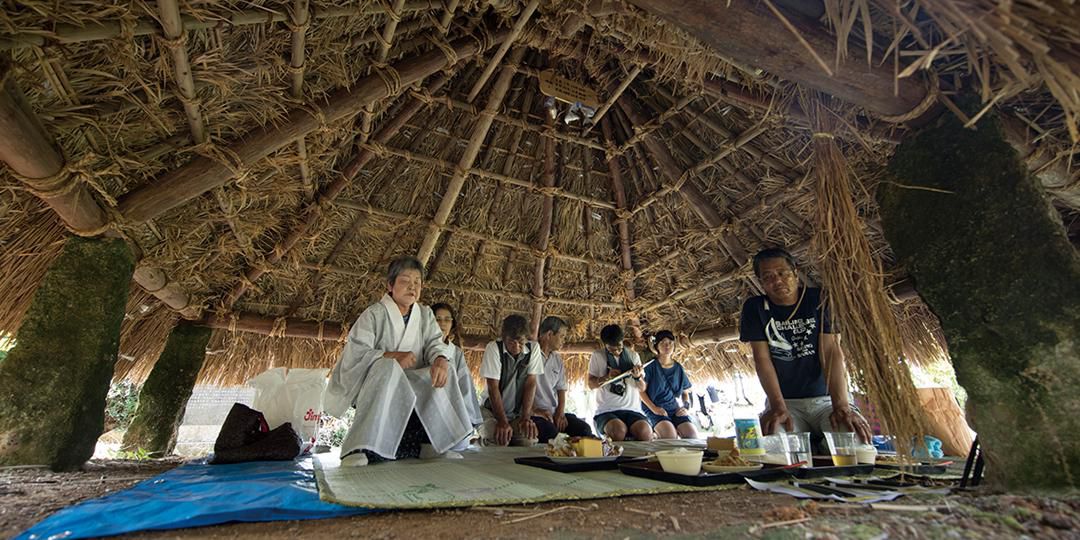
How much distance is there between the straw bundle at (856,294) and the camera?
59.7 inches

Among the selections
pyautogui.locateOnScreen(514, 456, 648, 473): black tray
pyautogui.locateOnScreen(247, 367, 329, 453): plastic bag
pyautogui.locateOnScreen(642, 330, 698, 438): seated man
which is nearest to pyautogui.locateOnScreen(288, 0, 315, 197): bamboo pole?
pyautogui.locateOnScreen(247, 367, 329, 453): plastic bag

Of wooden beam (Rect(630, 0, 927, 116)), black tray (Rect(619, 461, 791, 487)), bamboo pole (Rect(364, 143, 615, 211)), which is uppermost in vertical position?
bamboo pole (Rect(364, 143, 615, 211))

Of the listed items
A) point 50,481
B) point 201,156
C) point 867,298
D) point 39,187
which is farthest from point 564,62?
point 50,481

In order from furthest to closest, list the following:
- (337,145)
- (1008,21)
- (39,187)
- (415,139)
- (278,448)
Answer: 1. (415,139)
2. (337,145)
3. (278,448)
4. (39,187)
5. (1008,21)

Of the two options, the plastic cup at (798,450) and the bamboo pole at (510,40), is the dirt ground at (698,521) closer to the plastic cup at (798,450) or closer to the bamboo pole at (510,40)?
the plastic cup at (798,450)

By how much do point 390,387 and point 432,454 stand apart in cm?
50

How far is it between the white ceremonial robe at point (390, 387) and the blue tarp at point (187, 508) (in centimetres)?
64

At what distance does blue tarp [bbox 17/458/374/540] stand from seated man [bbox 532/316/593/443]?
255 cm

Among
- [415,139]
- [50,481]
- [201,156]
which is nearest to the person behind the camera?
[50,481]

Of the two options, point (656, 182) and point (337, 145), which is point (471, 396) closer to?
point (337, 145)

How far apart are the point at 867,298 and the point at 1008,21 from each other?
0.90m

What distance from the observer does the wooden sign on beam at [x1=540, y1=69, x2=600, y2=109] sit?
3.40 meters

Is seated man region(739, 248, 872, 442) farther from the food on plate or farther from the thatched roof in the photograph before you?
the food on plate

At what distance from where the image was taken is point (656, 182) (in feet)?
14.0
